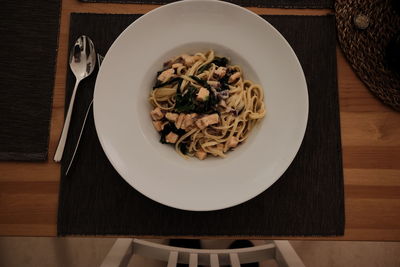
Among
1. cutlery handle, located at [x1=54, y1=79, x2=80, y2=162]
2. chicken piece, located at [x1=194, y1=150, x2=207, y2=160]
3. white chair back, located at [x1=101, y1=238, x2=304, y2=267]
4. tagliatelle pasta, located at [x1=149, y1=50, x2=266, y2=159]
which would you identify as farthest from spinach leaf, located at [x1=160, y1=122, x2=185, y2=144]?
white chair back, located at [x1=101, y1=238, x2=304, y2=267]

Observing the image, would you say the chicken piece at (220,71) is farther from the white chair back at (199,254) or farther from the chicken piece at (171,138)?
the white chair back at (199,254)

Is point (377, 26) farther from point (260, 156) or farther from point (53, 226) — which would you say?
point (53, 226)

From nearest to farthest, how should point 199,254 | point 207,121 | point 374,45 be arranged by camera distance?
point 207,121 → point 374,45 → point 199,254

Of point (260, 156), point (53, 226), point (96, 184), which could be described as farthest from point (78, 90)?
point (260, 156)

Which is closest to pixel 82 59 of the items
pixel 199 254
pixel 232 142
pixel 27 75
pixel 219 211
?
pixel 27 75

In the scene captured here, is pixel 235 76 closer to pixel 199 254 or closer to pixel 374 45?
pixel 374 45

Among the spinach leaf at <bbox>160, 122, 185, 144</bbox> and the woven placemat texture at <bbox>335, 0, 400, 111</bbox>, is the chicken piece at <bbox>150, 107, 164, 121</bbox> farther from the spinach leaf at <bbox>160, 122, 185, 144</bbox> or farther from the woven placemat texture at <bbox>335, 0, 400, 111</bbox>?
the woven placemat texture at <bbox>335, 0, 400, 111</bbox>

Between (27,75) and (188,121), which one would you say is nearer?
(188,121)

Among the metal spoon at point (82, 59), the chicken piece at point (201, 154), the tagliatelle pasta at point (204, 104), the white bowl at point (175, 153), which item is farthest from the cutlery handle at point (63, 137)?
the chicken piece at point (201, 154)
